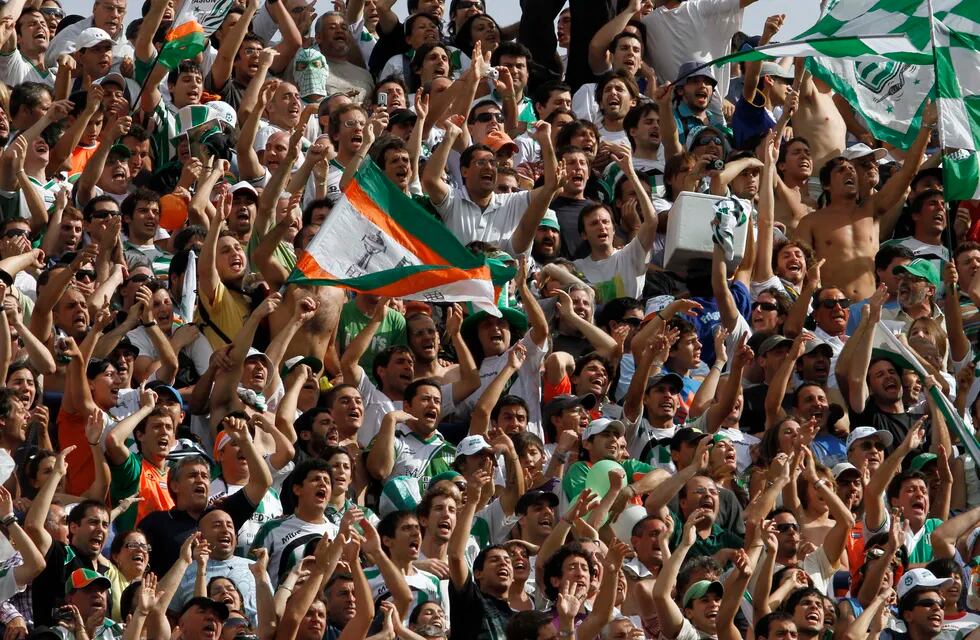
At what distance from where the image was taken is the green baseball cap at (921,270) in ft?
56.2

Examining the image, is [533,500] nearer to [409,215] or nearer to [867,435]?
[409,215]

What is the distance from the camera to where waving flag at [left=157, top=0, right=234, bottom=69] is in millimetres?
17120

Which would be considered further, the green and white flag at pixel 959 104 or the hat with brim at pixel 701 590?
the green and white flag at pixel 959 104

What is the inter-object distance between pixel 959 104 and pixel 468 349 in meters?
2.88

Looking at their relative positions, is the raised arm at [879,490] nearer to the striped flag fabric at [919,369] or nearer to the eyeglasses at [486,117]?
the striped flag fabric at [919,369]

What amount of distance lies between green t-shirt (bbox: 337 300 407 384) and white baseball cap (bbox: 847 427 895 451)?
7.98 feet

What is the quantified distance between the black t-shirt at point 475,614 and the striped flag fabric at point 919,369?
2339 mm

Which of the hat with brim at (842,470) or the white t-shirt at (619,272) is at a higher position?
the white t-shirt at (619,272)

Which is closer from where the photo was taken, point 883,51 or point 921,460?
point 921,460

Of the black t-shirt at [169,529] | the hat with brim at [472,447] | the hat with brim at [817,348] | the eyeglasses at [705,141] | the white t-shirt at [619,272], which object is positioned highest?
the black t-shirt at [169,529]

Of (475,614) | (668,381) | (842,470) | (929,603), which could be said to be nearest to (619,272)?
(668,381)

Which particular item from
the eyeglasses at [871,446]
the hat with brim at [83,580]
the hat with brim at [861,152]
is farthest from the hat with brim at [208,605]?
the hat with brim at [861,152]

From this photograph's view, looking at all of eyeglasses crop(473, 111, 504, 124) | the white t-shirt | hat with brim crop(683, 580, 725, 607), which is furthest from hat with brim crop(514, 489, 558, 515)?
eyeglasses crop(473, 111, 504, 124)

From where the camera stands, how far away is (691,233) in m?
16.6
